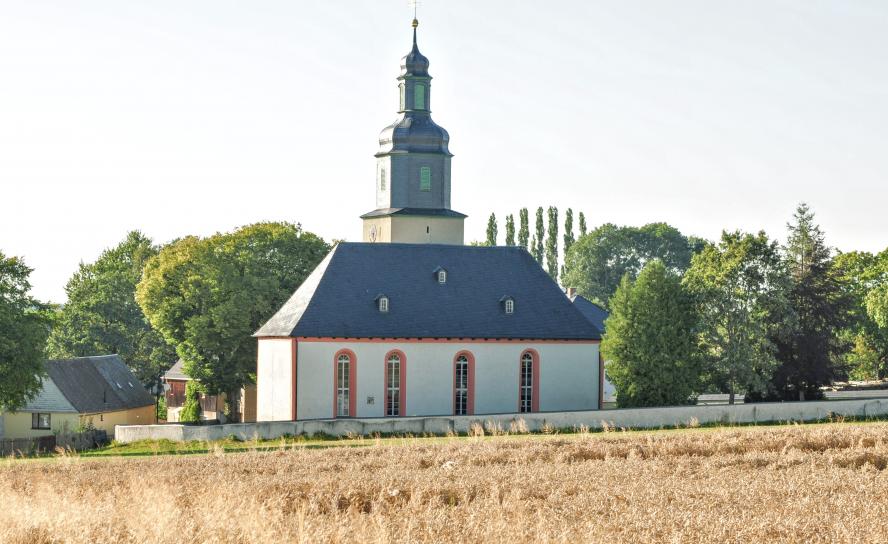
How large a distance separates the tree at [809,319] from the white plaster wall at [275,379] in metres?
21.9

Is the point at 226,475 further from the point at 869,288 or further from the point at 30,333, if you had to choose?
the point at 869,288

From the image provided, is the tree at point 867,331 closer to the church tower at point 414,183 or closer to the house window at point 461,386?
the church tower at point 414,183

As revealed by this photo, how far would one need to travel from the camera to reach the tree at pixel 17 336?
4809cm

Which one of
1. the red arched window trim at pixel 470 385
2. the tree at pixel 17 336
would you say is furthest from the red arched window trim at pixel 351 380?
the tree at pixel 17 336

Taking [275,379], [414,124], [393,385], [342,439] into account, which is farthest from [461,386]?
[414,124]

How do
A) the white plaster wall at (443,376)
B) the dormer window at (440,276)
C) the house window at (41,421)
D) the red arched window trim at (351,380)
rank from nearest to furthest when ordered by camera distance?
1. the white plaster wall at (443,376)
2. the red arched window trim at (351,380)
3. the dormer window at (440,276)
4. the house window at (41,421)

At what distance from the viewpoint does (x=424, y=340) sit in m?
53.1


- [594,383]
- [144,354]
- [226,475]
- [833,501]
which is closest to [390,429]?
[594,383]

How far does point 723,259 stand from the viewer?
53562 mm

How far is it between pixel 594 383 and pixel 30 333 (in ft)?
80.6

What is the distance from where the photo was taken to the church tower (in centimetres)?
6372

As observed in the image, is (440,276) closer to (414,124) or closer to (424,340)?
(424,340)

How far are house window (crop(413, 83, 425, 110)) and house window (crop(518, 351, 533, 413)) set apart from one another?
17.1m

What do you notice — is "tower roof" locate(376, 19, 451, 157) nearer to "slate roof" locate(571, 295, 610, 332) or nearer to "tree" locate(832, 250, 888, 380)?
"slate roof" locate(571, 295, 610, 332)
